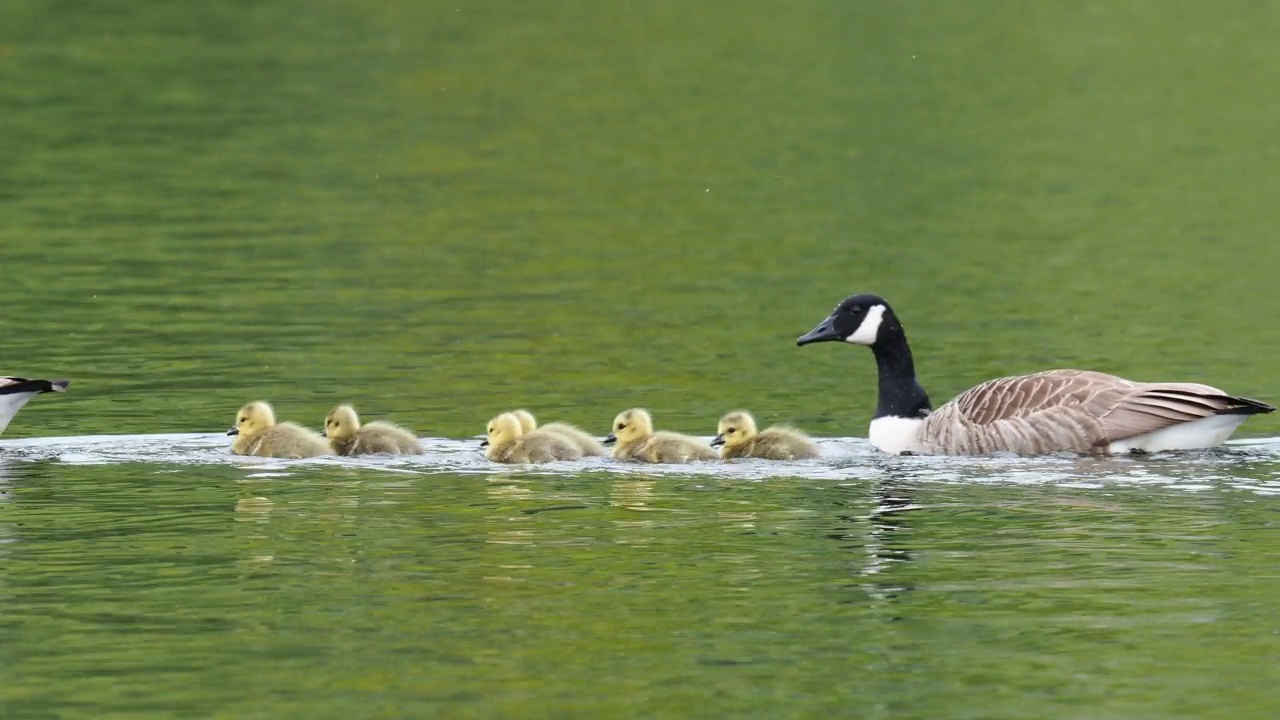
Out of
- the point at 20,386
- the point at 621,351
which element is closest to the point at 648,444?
the point at 20,386

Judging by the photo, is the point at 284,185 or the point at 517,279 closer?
the point at 517,279

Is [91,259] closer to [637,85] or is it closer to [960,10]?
[637,85]

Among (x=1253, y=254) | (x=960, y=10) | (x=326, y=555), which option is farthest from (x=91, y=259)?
(x=960, y=10)

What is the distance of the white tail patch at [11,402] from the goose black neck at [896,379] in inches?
240

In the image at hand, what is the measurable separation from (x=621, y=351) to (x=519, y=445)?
6102mm

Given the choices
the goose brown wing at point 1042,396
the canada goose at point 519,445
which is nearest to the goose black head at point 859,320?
the goose brown wing at point 1042,396

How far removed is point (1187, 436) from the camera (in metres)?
17.3

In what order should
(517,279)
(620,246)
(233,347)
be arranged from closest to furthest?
(233,347) < (517,279) < (620,246)

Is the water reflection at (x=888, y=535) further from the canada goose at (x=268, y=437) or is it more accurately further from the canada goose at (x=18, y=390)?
the canada goose at (x=18, y=390)

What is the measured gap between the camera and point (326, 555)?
46.8ft

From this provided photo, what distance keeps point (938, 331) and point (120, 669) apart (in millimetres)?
13859

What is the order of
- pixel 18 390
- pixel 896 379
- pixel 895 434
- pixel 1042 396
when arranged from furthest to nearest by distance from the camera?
pixel 896 379 < pixel 895 434 < pixel 18 390 < pixel 1042 396

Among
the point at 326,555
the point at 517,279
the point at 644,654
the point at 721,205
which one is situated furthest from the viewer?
the point at 721,205

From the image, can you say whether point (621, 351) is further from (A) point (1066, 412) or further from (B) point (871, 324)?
(A) point (1066, 412)
